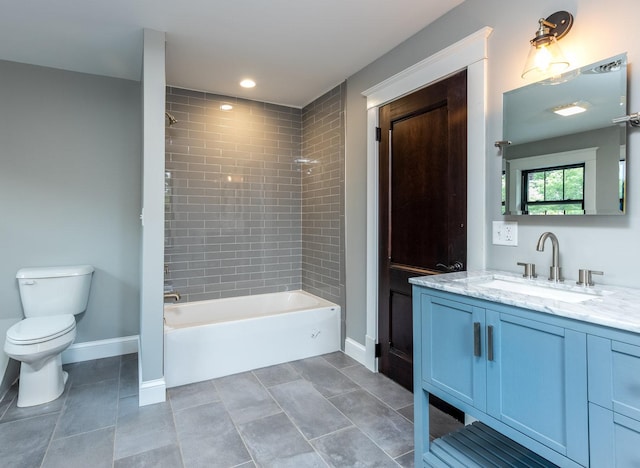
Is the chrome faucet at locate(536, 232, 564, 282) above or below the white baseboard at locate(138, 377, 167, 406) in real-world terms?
above

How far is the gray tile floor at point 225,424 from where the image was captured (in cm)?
183

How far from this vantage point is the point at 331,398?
8.04ft

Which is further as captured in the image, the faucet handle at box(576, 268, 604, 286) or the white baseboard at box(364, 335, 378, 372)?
the white baseboard at box(364, 335, 378, 372)

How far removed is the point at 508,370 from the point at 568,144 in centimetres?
105

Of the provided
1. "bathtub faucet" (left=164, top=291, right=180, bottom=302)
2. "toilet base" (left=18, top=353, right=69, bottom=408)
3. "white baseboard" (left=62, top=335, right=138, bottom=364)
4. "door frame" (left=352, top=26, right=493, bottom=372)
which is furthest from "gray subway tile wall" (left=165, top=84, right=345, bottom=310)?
"toilet base" (left=18, top=353, right=69, bottom=408)

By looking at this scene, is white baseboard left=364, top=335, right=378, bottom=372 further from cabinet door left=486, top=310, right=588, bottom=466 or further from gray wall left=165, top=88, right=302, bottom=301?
cabinet door left=486, top=310, right=588, bottom=466

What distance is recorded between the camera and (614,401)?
101cm

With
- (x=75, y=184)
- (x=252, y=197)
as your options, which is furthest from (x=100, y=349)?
(x=252, y=197)

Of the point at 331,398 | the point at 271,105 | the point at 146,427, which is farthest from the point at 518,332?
the point at 271,105

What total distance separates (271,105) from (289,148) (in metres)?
0.50

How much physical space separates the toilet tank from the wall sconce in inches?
134

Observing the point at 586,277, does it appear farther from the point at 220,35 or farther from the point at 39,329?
the point at 39,329

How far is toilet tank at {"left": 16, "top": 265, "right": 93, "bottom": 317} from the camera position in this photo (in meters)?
2.74

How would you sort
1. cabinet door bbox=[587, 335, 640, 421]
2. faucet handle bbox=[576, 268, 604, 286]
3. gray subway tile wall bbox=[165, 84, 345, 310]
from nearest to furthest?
cabinet door bbox=[587, 335, 640, 421]
faucet handle bbox=[576, 268, 604, 286]
gray subway tile wall bbox=[165, 84, 345, 310]
